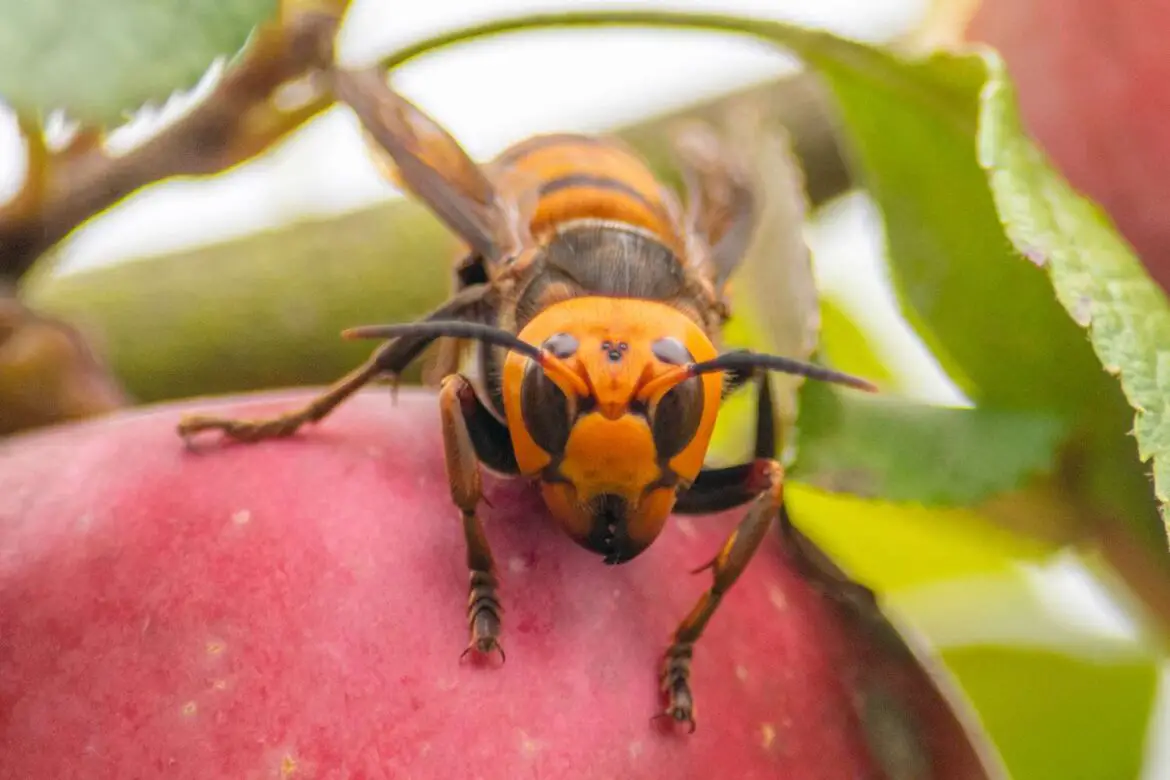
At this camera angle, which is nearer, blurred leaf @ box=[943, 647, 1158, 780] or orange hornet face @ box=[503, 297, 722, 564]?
orange hornet face @ box=[503, 297, 722, 564]

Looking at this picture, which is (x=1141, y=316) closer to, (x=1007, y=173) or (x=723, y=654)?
(x=1007, y=173)

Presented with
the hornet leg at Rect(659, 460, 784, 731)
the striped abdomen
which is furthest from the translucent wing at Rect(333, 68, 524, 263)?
the hornet leg at Rect(659, 460, 784, 731)

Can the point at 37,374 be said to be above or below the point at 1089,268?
below

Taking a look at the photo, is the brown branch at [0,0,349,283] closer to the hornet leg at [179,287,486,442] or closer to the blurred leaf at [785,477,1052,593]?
the hornet leg at [179,287,486,442]

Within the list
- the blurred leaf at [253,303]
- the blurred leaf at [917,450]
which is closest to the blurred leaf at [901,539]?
the blurred leaf at [917,450]

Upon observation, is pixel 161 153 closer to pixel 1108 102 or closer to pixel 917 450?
pixel 917 450

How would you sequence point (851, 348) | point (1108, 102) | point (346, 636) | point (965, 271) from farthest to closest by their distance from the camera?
point (851, 348), point (1108, 102), point (965, 271), point (346, 636)

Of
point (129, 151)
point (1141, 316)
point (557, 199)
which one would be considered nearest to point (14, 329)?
point (129, 151)

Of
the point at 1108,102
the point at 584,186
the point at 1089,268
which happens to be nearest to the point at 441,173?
the point at 584,186

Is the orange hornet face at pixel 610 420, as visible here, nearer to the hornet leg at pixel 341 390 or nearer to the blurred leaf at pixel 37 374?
the hornet leg at pixel 341 390
